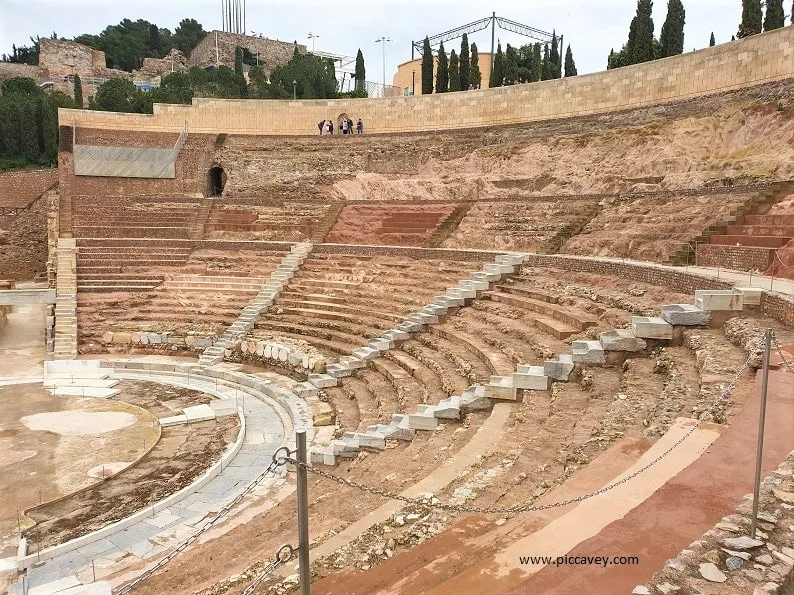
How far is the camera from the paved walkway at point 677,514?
3.32 metres

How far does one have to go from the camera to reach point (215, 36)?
211ft

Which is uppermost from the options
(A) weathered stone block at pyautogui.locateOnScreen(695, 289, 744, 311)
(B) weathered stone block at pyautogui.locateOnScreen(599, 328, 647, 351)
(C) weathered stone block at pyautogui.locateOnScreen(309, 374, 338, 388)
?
(A) weathered stone block at pyautogui.locateOnScreen(695, 289, 744, 311)

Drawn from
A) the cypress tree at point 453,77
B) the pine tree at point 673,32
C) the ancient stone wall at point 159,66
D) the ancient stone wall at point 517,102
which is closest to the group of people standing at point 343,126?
the ancient stone wall at point 517,102

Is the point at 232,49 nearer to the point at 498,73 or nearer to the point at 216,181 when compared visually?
the point at 498,73

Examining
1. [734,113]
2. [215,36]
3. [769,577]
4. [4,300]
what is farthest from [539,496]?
[215,36]

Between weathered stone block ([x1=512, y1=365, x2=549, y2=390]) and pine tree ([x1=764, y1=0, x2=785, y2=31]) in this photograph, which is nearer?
weathered stone block ([x1=512, y1=365, x2=549, y2=390])

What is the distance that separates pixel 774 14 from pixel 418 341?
66.1 ft

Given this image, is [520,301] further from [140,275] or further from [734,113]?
[140,275]

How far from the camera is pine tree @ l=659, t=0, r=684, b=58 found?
971 inches

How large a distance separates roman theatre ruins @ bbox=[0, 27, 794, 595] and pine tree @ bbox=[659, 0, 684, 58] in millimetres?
5769

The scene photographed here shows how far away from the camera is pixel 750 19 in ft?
69.8

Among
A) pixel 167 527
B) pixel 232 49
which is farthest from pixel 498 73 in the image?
pixel 232 49

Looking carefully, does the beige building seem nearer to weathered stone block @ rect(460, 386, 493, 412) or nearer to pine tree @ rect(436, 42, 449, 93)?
pine tree @ rect(436, 42, 449, 93)

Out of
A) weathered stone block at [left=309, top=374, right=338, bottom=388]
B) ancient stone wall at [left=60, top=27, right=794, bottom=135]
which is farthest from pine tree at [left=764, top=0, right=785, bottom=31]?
weathered stone block at [left=309, top=374, right=338, bottom=388]
